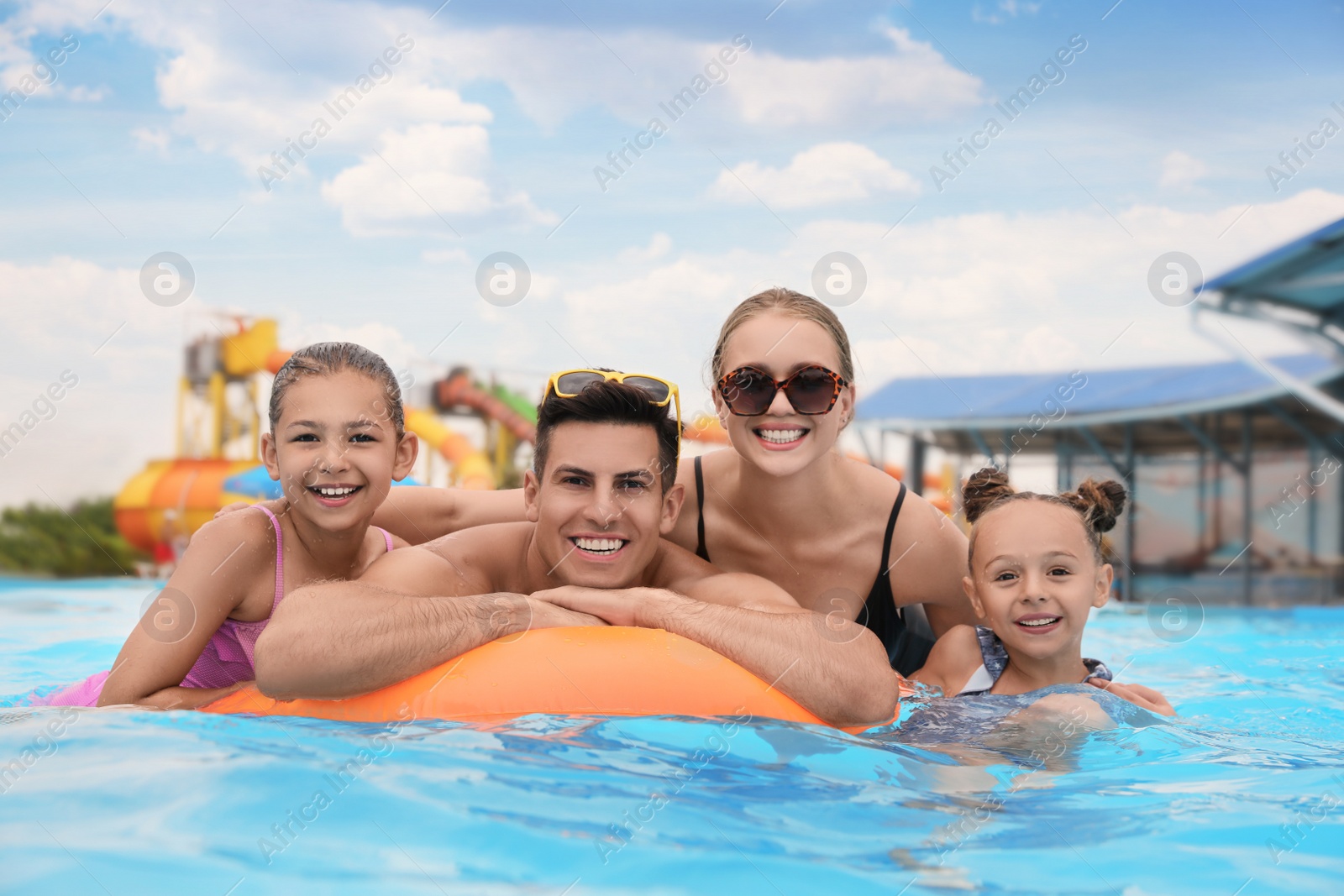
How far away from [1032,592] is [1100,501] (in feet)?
2.03

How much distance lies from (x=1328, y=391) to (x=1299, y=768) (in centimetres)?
1282

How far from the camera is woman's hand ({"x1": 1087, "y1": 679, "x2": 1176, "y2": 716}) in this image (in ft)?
13.0

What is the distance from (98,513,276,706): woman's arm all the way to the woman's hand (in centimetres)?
310

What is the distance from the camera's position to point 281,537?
3.69 m

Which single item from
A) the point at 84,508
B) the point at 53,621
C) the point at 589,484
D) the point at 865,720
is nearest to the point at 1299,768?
the point at 865,720

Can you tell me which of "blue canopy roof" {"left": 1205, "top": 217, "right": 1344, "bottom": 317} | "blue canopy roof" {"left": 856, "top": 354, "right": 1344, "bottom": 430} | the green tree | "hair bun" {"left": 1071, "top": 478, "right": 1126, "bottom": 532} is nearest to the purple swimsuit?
"hair bun" {"left": 1071, "top": 478, "right": 1126, "bottom": 532}

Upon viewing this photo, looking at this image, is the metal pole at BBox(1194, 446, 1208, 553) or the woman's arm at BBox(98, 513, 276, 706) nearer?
the woman's arm at BBox(98, 513, 276, 706)

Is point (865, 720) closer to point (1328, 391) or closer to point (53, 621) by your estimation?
point (53, 621)

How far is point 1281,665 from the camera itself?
7.28 m

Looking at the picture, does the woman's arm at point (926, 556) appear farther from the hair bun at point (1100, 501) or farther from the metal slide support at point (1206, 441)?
the metal slide support at point (1206, 441)

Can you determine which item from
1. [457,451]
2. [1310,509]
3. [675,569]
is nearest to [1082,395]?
[1310,509]

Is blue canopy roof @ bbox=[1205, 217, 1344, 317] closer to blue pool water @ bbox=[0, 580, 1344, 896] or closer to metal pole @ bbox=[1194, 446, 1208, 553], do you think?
metal pole @ bbox=[1194, 446, 1208, 553]

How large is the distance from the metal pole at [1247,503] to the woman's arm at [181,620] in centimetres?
1566

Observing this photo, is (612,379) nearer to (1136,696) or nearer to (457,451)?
(1136,696)
